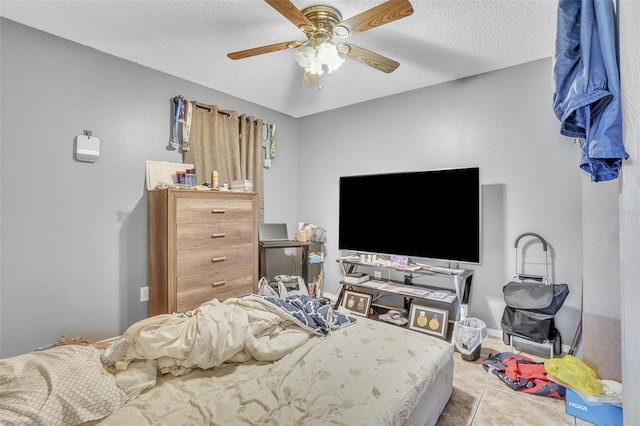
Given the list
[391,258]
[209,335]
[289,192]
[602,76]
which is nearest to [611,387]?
[602,76]

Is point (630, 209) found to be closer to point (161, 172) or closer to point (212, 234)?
point (212, 234)

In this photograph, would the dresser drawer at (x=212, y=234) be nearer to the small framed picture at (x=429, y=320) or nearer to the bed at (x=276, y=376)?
the bed at (x=276, y=376)

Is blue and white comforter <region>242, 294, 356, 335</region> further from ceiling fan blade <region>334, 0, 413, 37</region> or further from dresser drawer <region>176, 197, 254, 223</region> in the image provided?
ceiling fan blade <region>334, 0, 413, 37</region>

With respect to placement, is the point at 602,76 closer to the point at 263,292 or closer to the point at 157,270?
the point at 263,292

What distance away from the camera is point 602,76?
964mm

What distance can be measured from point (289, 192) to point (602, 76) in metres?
3.49


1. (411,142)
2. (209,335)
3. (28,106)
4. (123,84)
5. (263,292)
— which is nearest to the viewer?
(209,335)

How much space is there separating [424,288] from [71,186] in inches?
125

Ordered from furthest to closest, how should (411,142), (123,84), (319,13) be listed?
(411,142) < (123,84) < (319,13)

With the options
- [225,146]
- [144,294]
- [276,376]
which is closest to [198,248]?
[144,294]

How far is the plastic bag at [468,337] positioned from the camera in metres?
2.34

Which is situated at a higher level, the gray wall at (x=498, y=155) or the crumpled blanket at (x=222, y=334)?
the gray wall at (x=498, y=155)

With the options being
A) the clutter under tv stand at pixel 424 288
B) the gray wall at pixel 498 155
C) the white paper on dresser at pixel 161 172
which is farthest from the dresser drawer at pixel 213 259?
the gray wall at pixel 498 155

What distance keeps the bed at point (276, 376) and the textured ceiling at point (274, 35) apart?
1.90m
